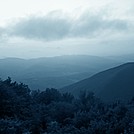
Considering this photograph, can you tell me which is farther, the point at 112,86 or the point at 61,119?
the point at 112,86

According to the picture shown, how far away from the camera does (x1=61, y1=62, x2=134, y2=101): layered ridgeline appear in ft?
215

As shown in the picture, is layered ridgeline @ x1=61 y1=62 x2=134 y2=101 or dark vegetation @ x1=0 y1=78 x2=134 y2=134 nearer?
dark vegetation @ x1=0 y1=78 x2=134 y2=134

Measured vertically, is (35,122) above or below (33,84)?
above

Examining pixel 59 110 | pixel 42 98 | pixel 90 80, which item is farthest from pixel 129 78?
pixel 59 110

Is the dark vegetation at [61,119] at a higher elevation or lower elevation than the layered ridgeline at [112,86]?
higher

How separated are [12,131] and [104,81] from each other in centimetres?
7263

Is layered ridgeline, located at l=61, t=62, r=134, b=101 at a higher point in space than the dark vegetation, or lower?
lower

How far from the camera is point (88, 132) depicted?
9852 millimetres

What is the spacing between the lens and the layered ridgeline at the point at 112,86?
65438 millimetres

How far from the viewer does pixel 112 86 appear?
2901 inches

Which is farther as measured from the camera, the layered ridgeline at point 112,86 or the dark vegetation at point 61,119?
the layered ridgeline at point 112,86

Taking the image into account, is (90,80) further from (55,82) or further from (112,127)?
(112,127)

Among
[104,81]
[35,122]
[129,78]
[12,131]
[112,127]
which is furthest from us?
[104,81]

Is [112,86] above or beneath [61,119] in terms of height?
beneath
